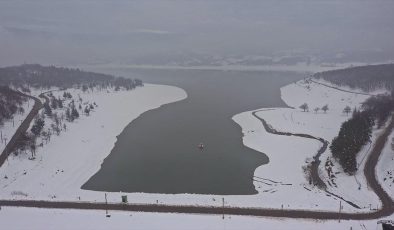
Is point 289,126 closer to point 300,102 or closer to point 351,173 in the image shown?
point 351,173

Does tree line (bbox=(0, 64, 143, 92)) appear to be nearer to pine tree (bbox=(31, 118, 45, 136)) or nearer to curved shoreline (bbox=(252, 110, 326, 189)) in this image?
pine tree (bbox=(31, 118, 45, 136))

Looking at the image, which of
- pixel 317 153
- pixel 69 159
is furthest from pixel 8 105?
pixel 317 153

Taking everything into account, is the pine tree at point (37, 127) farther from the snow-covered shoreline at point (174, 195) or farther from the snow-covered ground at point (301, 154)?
the snow-covered ground at point (301, 154)

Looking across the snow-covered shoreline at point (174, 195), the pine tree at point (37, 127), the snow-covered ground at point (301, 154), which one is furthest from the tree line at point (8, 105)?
the snow-covered ground at point (301, 154)

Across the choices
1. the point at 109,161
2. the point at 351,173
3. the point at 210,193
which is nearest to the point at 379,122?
the point at 351,173

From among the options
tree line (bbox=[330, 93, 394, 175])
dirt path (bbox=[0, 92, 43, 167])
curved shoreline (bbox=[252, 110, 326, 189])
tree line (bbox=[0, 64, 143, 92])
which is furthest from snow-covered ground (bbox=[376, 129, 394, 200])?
tree line (bbox=[0, 64, 143, 92])

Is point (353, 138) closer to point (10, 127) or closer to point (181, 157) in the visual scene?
point (181, 157)
